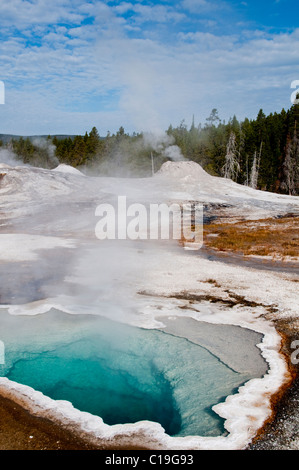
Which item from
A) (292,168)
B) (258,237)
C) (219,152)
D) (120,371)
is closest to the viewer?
(120,371)

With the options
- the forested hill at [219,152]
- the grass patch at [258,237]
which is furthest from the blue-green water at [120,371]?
the forested hill at [219,152]

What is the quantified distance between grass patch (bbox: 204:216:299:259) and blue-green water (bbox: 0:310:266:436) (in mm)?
8989

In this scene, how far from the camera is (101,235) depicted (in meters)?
18.1

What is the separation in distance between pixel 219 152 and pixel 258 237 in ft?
126

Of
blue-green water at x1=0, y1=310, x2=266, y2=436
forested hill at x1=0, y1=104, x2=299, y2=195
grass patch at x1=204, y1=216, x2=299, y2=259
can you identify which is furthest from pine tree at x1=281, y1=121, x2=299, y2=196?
blue-green water at x1=0, y1=310, x2=266, y2=436

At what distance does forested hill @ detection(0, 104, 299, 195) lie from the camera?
A: 156 ft

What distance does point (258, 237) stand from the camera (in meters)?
18.4

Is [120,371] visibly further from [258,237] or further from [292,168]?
[292,168]

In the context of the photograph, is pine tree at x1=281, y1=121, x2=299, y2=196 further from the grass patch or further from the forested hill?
the grass patch

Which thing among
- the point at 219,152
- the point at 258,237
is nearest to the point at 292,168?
the point at 219,152

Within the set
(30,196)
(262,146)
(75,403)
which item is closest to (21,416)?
(75,403)
